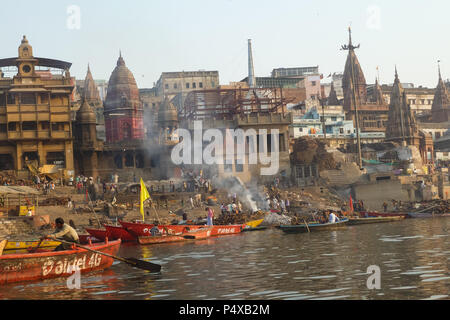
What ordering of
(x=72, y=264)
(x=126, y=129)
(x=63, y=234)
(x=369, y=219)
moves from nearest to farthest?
(x=72, y=264)
(x=63, y=234)
(x=369, y=219)
(x=126, y=129)

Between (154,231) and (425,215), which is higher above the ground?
(154,231)

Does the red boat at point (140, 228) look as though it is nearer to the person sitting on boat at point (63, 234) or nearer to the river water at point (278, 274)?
the river water at point (278, 274)

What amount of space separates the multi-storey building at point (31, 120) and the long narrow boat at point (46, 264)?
36.0 meters

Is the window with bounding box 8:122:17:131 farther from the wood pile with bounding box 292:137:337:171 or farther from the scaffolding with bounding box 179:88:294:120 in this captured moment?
the wood pile with bounding box 292:137:337:171

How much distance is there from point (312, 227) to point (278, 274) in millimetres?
16492

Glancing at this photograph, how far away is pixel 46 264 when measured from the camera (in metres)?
17.8

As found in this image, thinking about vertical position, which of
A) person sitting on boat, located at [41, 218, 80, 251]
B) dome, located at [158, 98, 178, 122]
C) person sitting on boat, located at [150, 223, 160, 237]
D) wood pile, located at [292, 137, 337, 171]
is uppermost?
dome, located at [158, 98, 178, 122]

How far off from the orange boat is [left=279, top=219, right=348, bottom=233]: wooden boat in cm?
435

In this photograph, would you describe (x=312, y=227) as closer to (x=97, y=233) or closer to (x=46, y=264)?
(x=97, y=233)

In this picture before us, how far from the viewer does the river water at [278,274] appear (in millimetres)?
14289

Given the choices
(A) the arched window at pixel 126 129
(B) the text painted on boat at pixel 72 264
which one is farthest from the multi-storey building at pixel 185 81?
(B) the text painted on boat at pixel 72 264

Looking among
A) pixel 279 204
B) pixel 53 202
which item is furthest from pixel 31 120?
pixel 279 204

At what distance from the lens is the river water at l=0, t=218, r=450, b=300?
14289 mm

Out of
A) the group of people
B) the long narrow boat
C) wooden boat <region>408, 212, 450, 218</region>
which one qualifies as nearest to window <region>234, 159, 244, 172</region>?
the group of people
